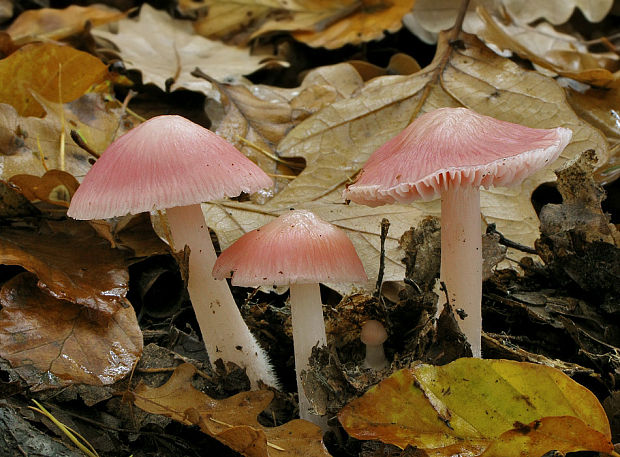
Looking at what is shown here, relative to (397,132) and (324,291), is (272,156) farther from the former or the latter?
(324,291)

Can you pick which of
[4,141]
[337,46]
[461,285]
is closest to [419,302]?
[461,285]

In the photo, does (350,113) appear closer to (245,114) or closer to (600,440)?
(245,114)

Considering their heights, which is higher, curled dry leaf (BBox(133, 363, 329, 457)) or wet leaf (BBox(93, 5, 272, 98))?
wet leaf (BBox(93, 5, 272, 98))

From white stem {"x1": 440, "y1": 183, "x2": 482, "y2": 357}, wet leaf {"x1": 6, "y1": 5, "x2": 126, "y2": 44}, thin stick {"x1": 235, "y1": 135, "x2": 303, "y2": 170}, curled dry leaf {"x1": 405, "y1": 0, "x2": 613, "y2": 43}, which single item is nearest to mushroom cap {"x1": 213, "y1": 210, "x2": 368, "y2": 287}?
white stem {"x1": 440, "y1": 183, "x2": 482, "y2": 357}

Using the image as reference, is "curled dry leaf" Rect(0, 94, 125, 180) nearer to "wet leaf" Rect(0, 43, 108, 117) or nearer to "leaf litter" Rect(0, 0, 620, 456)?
"leaf litter" Rect(0, 0, 620, 456)

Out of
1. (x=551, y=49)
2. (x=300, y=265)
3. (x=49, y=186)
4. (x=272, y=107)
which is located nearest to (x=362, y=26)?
(x=551, y=49)

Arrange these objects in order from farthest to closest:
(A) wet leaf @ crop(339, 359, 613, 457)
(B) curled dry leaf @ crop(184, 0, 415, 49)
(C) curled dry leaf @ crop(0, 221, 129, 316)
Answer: (B) curled dry leaf @ crop(184, 0, 415, 49), (C) curled dry leaf @ crop(0, 221, 129, 316), (A) wet leaf @ crop(339, 359, 613, 457)
